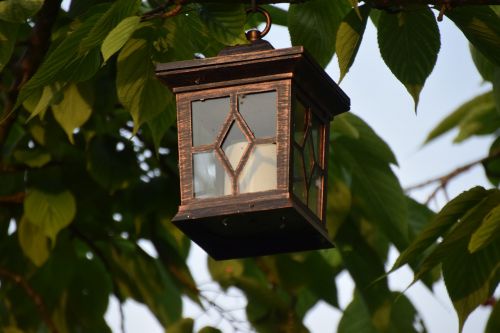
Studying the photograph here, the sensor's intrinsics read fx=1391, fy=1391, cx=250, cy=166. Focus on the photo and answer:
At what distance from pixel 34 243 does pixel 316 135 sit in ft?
5.50

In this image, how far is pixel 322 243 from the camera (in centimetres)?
352

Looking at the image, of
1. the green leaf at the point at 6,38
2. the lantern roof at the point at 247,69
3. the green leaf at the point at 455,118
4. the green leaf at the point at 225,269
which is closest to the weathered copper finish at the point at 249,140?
the lantern roof at the point at 247,69

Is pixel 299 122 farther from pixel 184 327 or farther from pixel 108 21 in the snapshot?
pixel 184 327

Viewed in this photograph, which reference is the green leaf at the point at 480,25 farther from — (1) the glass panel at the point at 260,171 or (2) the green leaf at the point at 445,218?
(1) the glass panel at the point at 260,171

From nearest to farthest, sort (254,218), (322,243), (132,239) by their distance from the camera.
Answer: (254,218), (322,243), (132,239)

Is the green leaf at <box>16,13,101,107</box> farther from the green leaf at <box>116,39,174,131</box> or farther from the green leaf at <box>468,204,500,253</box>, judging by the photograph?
the green leaf at <box>468,204,500,253</box>

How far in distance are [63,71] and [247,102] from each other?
1.56 ft

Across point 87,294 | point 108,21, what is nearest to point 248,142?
point 108,21

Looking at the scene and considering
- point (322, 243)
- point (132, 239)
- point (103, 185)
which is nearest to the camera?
point (322, 243)

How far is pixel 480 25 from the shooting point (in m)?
3.44

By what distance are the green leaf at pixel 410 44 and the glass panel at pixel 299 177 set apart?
37 centimetres

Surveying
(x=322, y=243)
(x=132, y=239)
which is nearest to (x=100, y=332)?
(x=132, y=239)

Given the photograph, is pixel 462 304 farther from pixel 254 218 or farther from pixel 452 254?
pixel 254 218

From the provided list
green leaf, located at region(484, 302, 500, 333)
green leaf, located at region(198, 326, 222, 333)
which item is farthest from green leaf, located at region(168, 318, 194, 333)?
green leaf, located at region(484, 302, 500, 333)
